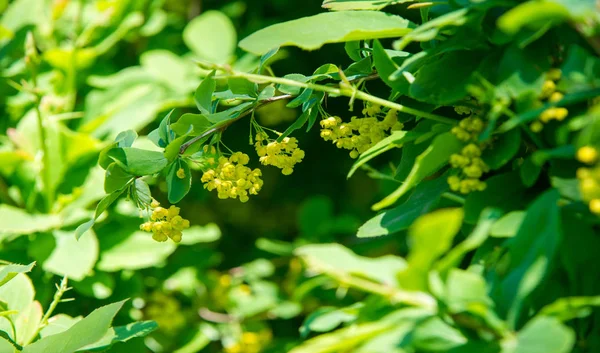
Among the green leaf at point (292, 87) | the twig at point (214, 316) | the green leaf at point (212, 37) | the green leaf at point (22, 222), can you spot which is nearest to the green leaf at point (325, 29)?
the green leaf at point (292, 87)

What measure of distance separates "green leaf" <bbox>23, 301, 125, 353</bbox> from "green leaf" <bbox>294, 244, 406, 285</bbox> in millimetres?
402

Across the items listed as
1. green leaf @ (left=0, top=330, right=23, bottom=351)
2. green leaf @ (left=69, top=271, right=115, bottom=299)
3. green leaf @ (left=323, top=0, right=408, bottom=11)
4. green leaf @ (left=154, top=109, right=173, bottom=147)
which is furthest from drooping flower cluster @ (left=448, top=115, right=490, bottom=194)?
green leaf @ (left=69, top=271, right=115, bottom=299)

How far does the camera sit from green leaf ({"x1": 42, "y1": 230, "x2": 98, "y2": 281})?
4.78 ft

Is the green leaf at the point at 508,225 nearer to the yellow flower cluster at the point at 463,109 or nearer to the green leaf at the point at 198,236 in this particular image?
the yellow flower cluster at the point at 463,109

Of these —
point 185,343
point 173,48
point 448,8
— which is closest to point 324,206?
point 185,343

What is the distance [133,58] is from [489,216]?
81.4 inches

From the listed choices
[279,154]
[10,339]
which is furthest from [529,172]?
[10,339]

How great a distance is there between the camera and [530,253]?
612mm

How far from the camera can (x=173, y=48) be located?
2322 mm

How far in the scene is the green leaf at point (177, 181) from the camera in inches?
37.0

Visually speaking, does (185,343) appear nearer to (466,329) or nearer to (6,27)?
(6,27)

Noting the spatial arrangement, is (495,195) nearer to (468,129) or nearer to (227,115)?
(468,129)

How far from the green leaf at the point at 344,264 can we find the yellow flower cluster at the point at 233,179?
0.29 meters

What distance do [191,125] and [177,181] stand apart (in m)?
0.09
